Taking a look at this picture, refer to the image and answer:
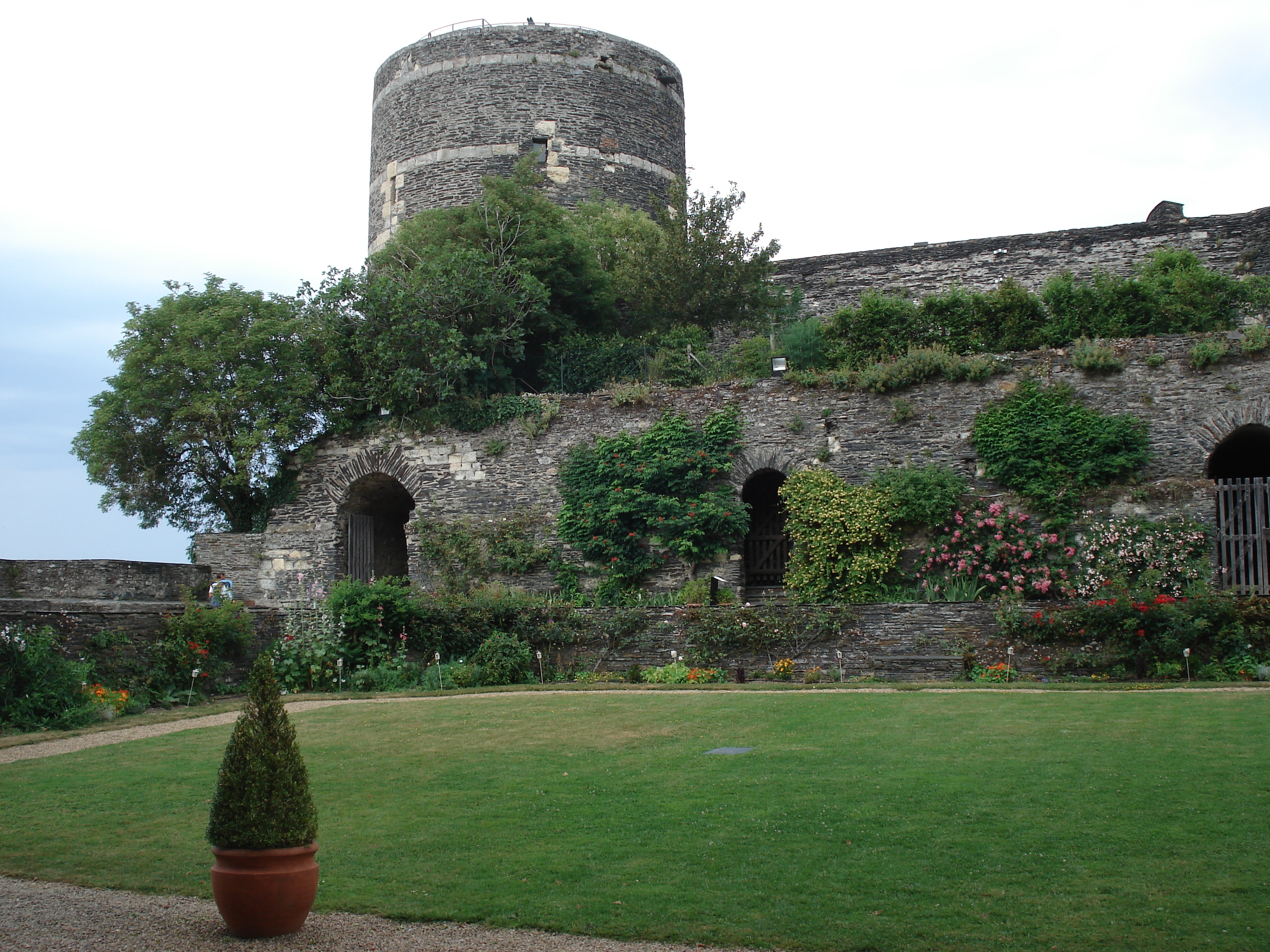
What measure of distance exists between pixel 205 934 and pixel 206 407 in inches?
606

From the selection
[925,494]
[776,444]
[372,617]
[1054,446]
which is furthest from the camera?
[776,444]

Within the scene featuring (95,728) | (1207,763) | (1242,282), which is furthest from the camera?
(1242,282)

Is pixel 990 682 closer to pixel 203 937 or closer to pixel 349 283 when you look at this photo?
pixel 203 937

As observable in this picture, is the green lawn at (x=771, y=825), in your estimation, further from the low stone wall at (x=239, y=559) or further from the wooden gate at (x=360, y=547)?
the low stone wall at (x=239, y=559)

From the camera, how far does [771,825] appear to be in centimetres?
647

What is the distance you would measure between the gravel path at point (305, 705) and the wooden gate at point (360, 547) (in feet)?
19.3

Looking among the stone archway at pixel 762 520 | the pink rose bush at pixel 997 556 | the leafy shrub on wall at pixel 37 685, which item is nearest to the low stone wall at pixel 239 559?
the leafy shrub on wall at pixel 37 685

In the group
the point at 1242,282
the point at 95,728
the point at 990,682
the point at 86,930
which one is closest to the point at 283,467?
the point at 95,728

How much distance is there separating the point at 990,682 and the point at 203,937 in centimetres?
1006

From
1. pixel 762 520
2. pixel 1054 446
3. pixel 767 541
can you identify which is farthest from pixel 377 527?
pixel 1054 446

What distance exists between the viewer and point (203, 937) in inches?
201

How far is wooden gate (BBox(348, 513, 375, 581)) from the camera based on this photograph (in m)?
19.5

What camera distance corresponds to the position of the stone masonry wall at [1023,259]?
71.0 feet

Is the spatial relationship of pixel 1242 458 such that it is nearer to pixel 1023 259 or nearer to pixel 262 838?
pixel 1023 259
